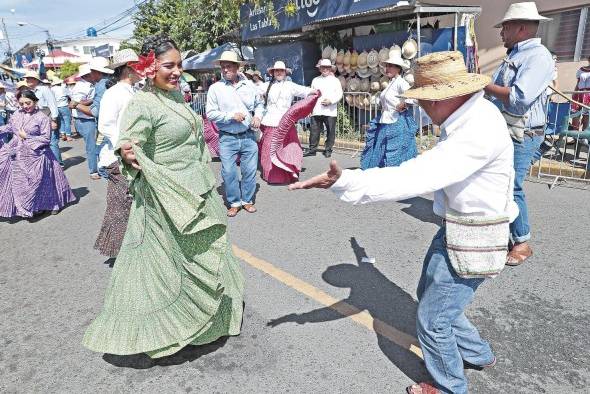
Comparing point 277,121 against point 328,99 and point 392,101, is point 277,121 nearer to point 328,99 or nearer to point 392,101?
point 392,101

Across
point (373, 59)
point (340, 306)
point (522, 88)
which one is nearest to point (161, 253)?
point (340, 306)

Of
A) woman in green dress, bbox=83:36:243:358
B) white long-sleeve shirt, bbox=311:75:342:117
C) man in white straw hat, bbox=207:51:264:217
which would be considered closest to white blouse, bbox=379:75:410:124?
man in white straw hat, bbox=207:51:264:217

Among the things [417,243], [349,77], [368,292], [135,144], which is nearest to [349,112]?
[349,77]

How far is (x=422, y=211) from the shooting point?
5340mm

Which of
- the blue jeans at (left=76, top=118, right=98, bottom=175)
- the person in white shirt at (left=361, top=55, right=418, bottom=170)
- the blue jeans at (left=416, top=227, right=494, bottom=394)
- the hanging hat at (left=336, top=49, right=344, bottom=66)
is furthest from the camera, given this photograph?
the hanging hat at (left=336, top=49, right=344, bottom=66)

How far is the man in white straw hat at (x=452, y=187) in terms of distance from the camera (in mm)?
1814

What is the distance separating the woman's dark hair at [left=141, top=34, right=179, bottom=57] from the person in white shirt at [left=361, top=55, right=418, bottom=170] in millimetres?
3529

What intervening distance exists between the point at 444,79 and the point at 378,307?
1868 millimetres

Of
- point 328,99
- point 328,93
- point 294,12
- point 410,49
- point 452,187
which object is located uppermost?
point 294,12

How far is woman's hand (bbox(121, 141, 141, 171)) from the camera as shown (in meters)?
2.46

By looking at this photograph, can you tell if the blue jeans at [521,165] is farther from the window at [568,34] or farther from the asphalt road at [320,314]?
the window at [568,34]

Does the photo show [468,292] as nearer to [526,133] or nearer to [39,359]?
[526,133]

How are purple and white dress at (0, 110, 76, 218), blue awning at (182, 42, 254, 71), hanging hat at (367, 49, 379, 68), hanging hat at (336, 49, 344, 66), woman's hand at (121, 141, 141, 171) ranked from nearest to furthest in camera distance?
woman's hand at (121, 141, 141, 171) → purple and white dress at (0, 110, 76, 218) → hanging hat at (367, 49, 379, 68) → hanging hat at (336, 49, 344, 66) → blue awning at (182, 42, 254, 71)

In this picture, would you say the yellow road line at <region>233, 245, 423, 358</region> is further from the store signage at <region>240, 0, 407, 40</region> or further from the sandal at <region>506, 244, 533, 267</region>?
the store signage at <region>240, 0, 407, 40</region>
